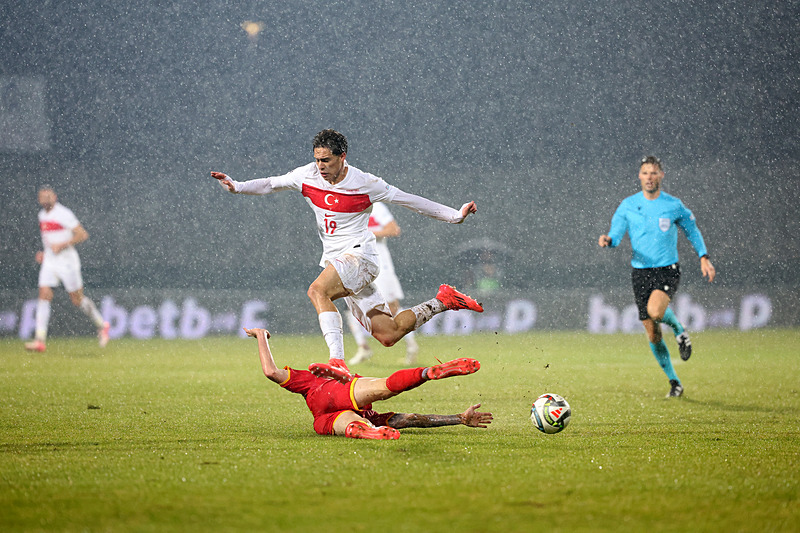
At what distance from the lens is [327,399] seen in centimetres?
431

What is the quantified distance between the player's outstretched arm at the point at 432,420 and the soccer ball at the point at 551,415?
317mm

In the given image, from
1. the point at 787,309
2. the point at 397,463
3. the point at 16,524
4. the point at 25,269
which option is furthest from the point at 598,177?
the point at 16,524

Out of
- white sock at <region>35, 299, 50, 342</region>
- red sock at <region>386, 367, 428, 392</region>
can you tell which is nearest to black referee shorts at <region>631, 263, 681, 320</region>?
red sock at <region>386, 367, 428, 392</region>

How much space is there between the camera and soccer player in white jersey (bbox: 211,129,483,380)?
5121 millimetres

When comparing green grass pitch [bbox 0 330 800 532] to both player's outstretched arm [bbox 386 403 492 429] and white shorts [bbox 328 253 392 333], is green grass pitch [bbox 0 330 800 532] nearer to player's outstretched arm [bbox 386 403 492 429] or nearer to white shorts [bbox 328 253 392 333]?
player's outstretched arm [bbox 386 403 492 429]

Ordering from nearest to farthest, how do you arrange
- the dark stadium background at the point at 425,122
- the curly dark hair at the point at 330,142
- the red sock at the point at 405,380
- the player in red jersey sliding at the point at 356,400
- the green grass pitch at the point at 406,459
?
1. the green grass pitch at the point at 406,459
2. the red sock at the point at 405,380
3. the player in red jersey sliding at the point at 356,400
4. the curly dark hair at the point at 330,142
5. the dark stadium background at the point at 425,122

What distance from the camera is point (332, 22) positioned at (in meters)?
17.8

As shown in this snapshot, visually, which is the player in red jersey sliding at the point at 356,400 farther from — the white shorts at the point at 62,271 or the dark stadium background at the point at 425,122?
the dark stadium background at the point at 425,122

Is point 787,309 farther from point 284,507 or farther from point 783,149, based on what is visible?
point 284,507

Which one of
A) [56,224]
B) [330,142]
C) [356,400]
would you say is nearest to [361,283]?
[330,142]

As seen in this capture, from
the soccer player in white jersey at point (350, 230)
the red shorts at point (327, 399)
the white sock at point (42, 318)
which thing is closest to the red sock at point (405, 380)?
the red shorts at point (327, 399)

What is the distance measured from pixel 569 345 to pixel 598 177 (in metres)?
6.98

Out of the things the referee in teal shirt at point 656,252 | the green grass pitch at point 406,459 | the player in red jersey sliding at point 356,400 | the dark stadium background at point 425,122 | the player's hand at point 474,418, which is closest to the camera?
the green grass pitch at point 406,459

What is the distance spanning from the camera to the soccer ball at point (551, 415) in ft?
14.5
